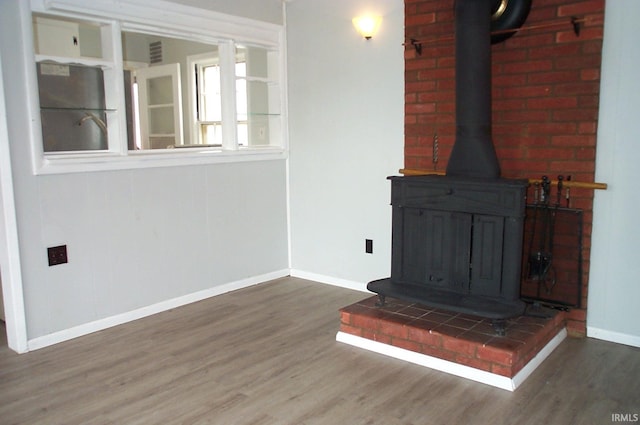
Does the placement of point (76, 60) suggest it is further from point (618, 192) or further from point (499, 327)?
point (618, 192)

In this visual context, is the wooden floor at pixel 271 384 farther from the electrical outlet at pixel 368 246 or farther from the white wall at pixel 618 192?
the electrical outlet at pixel 368 246

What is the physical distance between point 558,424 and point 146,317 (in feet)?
8.90

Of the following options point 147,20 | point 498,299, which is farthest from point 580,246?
point 147,20

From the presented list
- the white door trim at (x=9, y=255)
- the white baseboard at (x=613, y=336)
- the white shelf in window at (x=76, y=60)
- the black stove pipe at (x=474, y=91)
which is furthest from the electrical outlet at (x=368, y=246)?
the white door trim at (x=9, y=255)

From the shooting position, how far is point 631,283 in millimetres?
3164

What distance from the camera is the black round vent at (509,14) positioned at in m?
3.25

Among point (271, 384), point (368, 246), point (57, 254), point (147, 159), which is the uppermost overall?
point (147, 159)

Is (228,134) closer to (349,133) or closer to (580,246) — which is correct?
(349,133)

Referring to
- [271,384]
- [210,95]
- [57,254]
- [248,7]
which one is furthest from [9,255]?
[210,95]

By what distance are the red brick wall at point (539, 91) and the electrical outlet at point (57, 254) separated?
8.41ft

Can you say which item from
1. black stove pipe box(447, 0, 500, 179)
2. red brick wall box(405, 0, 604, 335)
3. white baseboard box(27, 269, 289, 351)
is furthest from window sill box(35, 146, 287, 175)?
black stove pipe box(447, 0, 500, 179)

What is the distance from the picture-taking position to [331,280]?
15.1 ft

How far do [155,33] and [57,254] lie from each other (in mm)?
1635

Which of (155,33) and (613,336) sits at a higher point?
(155,33)
